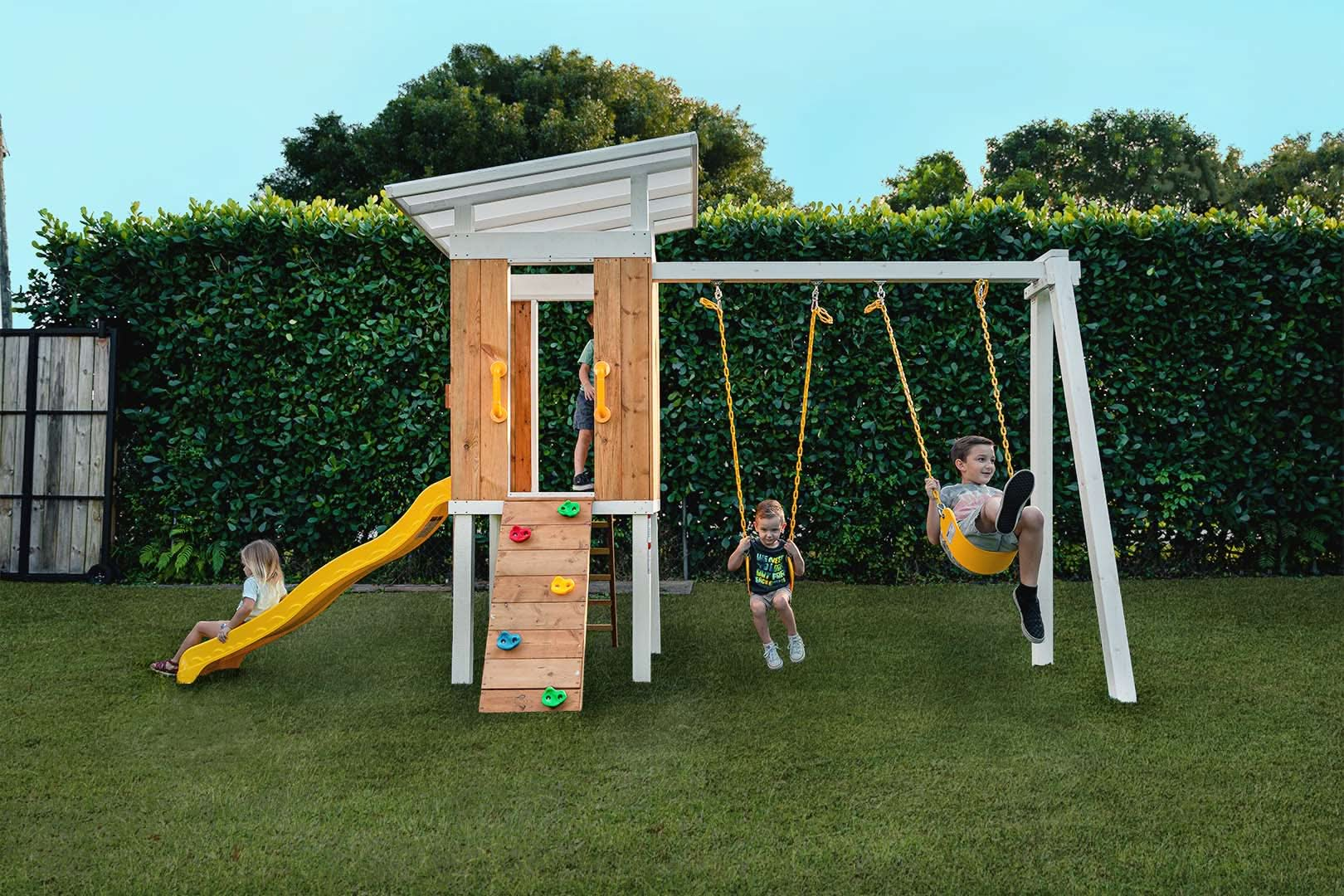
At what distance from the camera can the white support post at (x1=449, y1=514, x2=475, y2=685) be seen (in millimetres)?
4914

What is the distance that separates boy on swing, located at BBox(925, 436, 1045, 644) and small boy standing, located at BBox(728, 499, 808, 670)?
72 cm

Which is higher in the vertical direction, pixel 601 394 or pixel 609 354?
pixel 609 354

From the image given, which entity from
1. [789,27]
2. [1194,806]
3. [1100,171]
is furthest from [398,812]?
[1100,171]

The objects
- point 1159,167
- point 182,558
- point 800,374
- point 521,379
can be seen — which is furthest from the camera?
point 1159,167

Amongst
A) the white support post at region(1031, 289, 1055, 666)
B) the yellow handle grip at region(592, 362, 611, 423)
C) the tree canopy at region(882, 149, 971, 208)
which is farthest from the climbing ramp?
the tree canopy at region(882, 149, 971, 208)

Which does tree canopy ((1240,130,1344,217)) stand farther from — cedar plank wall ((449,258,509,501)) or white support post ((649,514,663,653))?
cedar plank wall ((449,258,509,501))

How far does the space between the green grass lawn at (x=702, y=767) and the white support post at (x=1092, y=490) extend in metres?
0.22

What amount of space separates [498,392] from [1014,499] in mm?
2261

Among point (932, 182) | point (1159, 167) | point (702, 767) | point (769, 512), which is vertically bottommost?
point (702, 767)

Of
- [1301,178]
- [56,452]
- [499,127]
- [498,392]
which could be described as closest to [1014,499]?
[498,392]

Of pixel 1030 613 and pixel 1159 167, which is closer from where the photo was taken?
pixel 1030 613

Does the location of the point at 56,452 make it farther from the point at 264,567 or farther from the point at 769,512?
the point at 769,512

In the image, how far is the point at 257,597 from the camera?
5.17 metres

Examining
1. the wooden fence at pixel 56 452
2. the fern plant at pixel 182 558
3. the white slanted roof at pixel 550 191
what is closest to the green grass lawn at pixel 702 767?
the fern plant at pixel 182 558
